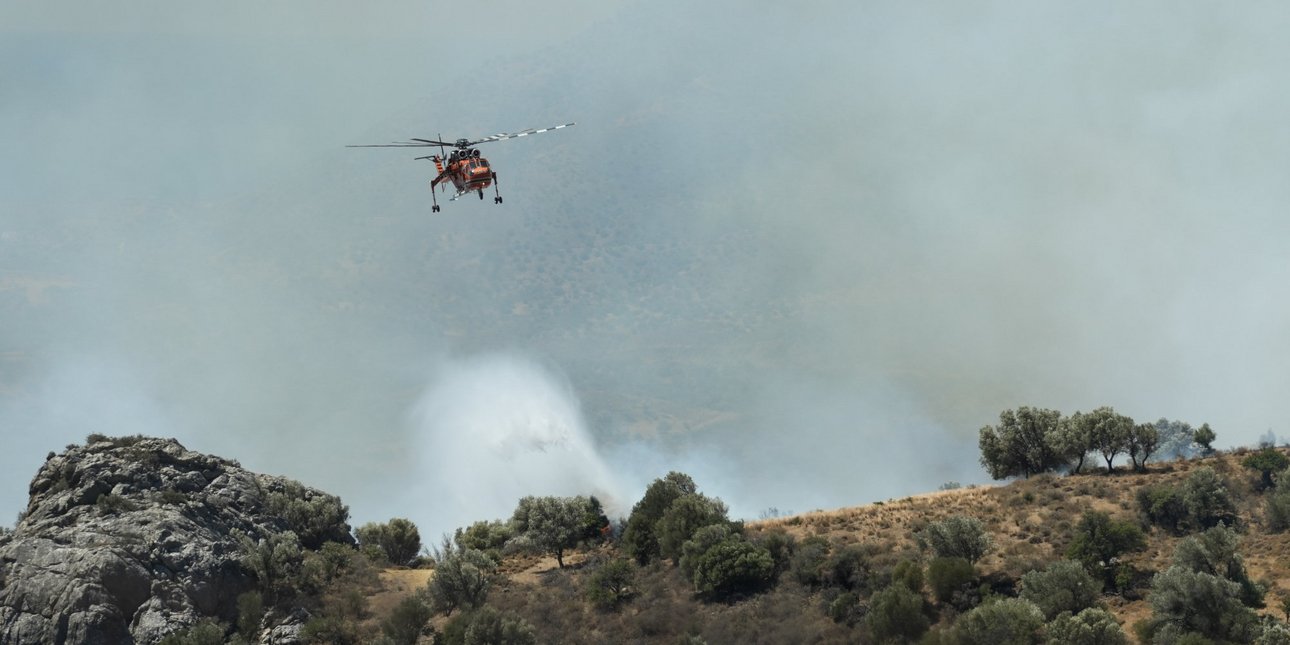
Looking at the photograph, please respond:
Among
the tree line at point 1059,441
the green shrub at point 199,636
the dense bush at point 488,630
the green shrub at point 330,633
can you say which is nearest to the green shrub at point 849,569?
the dense bush at point 488,630

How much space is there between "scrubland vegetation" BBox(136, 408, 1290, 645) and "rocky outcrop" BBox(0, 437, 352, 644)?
8.80 ft

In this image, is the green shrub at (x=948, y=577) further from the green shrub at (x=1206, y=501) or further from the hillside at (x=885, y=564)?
the green shrub at (x=1206, y=501)

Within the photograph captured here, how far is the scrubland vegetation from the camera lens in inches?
2724

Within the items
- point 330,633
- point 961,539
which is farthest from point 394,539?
point 961,539

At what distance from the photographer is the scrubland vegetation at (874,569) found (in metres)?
69.2

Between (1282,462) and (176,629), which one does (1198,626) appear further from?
(176,629)

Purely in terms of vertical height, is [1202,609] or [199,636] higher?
[199,636]

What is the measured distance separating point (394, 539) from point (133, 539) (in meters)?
25.0

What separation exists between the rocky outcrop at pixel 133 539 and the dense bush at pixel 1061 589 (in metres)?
53.0

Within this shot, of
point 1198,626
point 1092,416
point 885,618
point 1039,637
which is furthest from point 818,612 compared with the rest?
point 1092,416

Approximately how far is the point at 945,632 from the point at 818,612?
1015 cm

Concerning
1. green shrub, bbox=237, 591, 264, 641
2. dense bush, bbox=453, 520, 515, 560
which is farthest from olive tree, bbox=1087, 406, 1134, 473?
green shrub, bbox=237, 591, 264, 641

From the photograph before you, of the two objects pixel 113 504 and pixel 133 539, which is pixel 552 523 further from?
pixel 113 504

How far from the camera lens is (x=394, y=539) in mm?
104000
